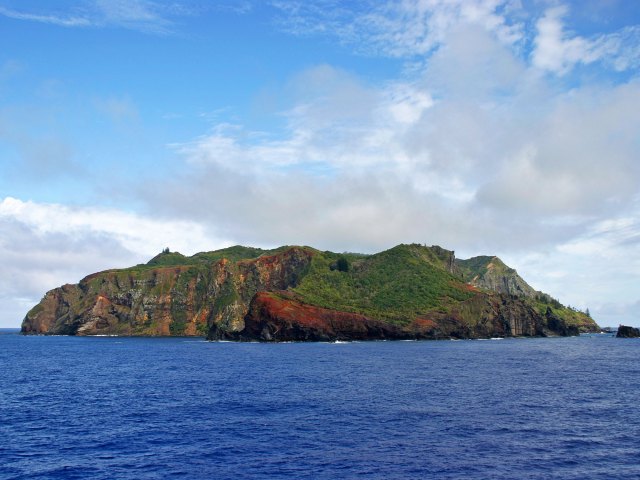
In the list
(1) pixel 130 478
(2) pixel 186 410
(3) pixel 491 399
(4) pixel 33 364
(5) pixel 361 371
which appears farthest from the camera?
(4) pixel 33 364

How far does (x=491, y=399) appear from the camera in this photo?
74.6 meters

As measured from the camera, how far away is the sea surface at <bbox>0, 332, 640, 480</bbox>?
45.9 m

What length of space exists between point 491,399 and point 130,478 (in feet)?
160

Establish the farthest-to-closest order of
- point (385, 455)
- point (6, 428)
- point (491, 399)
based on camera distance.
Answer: point (491, 399) → point (6, 428) → point (385, 455)

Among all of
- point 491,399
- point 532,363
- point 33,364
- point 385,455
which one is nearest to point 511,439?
point 385,455

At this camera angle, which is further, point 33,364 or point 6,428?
point 33,364

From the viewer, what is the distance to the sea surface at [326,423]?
45.9 metres

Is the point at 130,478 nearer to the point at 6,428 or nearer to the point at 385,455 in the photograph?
the point at 385,455

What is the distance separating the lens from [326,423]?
61156mm

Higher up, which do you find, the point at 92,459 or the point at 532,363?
the point at 532,363

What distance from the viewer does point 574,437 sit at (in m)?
54.9

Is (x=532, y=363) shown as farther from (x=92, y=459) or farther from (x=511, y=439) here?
(x=92, y=459)

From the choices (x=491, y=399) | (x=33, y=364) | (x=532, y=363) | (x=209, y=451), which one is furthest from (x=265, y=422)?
(x=33, y=364)

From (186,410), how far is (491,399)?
130 ft
